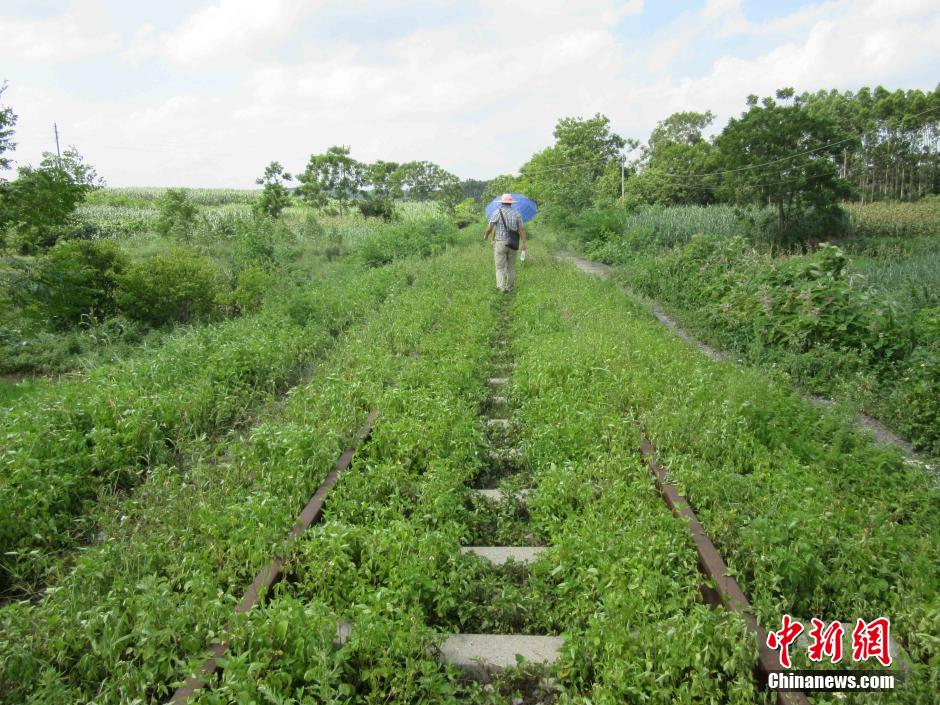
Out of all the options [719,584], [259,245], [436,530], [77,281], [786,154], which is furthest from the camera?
[786,154]

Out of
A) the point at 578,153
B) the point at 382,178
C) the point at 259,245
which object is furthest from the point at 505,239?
the point at 578,153

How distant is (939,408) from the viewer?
6008 millimetres

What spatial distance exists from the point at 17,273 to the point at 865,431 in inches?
425

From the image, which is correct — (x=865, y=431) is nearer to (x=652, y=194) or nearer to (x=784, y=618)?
(x=784, y=618)

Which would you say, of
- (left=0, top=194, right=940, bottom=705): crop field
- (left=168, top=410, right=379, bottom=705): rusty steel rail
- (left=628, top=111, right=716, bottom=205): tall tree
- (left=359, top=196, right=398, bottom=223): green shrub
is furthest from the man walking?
(left=628, top=111, right=716, bottom=205): tall tree

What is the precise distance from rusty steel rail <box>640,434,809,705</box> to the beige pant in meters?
8.85

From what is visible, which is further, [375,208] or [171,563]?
[375,208]

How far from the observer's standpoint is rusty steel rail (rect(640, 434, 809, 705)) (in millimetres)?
2814

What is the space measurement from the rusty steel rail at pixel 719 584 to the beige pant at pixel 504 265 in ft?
29.0

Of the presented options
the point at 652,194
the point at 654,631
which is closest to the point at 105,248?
the point at 654,631

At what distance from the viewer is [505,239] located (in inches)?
501

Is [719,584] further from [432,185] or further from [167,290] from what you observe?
[432,185]

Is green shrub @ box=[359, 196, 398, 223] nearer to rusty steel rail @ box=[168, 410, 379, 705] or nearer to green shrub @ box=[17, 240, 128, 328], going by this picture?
green shrub @ box=[17, 240, 128, 328]

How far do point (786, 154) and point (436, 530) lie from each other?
32.1m
